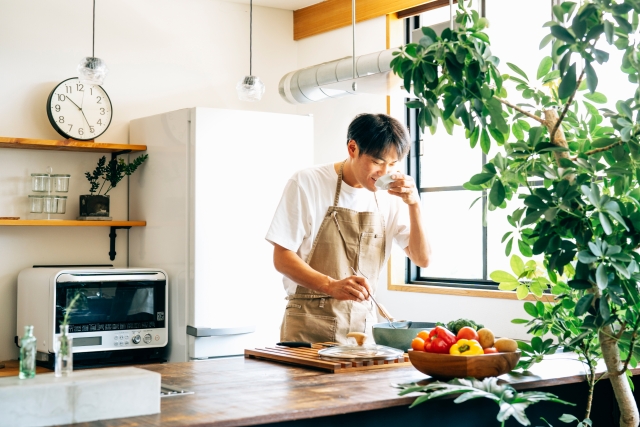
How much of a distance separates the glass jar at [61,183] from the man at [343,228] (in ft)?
6.08

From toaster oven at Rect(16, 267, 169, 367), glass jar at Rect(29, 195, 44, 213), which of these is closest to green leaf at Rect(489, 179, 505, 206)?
toaster oven at Rect(16, 267, 169, 367)

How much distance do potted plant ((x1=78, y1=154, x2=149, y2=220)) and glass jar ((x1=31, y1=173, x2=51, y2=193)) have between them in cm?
19

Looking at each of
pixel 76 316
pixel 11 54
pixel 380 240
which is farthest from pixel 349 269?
pixel 11 54

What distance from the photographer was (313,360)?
7.57ft

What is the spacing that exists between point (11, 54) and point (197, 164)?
1239 millimetres

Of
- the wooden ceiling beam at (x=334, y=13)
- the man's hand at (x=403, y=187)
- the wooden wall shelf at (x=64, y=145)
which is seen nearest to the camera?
the man's hand at (x=403, y=187)

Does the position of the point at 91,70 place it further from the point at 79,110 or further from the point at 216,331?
the point at 216,331

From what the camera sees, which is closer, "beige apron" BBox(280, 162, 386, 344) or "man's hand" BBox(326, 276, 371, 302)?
"man's hand" BBox(326, 276, 371, 302)

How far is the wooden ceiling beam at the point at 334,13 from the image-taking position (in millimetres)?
4559

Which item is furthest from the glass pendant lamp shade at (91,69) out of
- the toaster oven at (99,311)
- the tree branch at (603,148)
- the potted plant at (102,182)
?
the tree branch at (603,148)

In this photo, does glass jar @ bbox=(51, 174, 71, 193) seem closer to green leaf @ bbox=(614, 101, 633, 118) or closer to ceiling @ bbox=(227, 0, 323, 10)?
ceiling @ bbox=(227, 0, 323, 10)

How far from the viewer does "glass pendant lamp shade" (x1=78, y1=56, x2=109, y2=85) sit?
3779 millimetres

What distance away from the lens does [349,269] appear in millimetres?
2949

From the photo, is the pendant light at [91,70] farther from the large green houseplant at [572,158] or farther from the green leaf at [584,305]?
the green leaf at [584,305]
